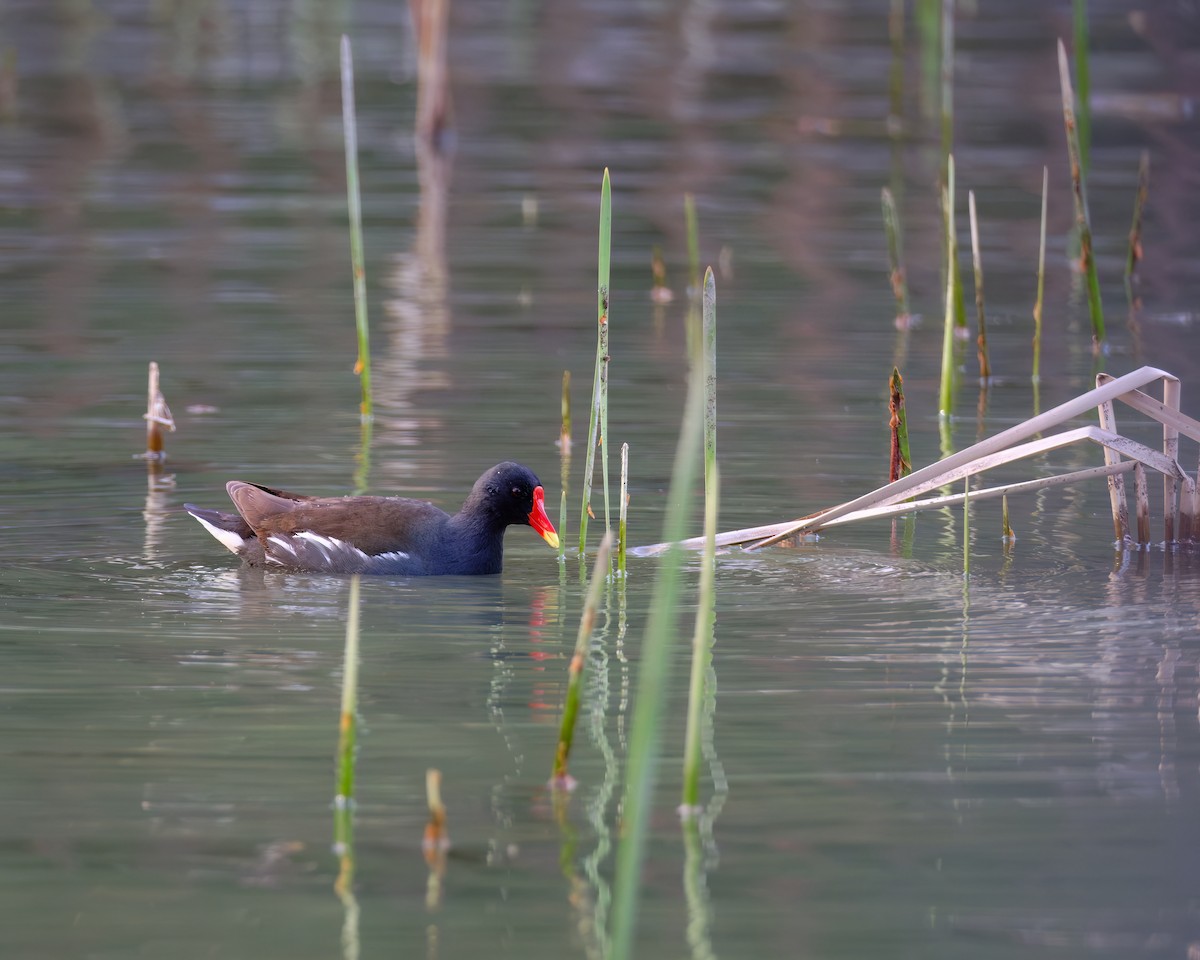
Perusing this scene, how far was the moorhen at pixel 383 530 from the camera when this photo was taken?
825 centimetres

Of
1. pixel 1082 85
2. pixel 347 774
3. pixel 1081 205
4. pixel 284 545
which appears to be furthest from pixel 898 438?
pixel 347 774

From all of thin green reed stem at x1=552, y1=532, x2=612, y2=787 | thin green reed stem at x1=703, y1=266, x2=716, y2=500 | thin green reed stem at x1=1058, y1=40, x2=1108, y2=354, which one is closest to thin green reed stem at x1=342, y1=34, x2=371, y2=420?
thin green reed stem at x1=703, y1=266, x2=716, y2=500

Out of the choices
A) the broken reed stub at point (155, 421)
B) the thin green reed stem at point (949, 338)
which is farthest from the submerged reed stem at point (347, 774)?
the thin green reed stem at point (949, 338)

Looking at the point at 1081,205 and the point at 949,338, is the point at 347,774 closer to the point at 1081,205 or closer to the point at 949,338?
the point at 949,338

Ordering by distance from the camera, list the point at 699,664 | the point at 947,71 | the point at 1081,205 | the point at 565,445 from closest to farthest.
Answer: the point at 699,664 → the point at 565,445 → the point at 1081,205 → the point at 947,71

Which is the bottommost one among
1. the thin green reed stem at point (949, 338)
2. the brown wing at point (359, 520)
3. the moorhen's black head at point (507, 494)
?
A: the brown wing at point (359, 520)

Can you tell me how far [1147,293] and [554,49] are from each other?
15.9 m

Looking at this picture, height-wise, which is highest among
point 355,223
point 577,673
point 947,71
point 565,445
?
point 947,71

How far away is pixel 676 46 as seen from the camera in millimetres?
29469

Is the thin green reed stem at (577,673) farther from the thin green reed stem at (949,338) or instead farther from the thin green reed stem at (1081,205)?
the thin green reed stem at (1081,205)

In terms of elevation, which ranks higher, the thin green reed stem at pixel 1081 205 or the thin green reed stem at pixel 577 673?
the thin green reed stem at pixel 1081 205

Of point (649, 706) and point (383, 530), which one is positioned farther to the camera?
point (383, 530)

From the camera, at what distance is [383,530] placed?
822 centimetres

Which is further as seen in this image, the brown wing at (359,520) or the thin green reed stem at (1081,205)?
the thin green reed stem at (1081,205)
